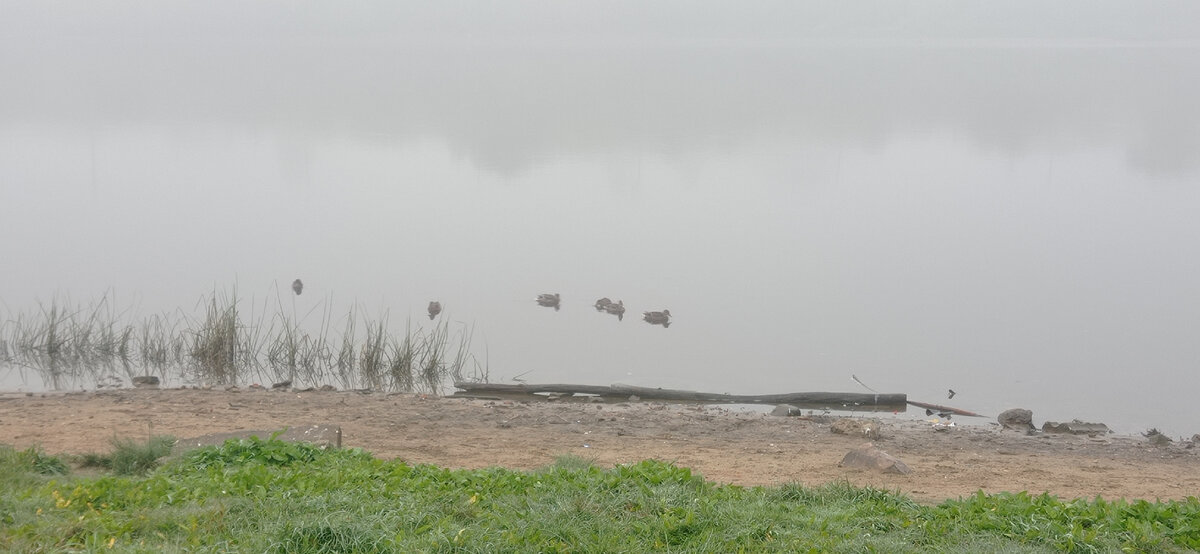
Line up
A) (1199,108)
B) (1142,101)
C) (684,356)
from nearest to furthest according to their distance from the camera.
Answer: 1. (684,356)
2. (1199,108)
3. (1142,101)

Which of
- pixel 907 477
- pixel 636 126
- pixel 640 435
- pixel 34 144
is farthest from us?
pixel 636 126

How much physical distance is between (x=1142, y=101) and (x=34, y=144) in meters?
47.0

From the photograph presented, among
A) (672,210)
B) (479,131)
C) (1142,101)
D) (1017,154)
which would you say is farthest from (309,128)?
(1142,101)

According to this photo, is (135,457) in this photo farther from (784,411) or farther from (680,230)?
(680,230)

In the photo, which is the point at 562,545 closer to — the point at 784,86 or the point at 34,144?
the point at 34,144

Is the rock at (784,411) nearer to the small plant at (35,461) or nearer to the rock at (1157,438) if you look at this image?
the rock at (1157,438)

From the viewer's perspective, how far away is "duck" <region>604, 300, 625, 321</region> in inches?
603

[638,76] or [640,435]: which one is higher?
[638,76]

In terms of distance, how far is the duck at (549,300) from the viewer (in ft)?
52.4

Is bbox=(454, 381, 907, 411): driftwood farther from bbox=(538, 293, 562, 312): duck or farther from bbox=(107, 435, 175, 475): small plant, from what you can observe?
bbox=(107, 435, 175, 475): small plant

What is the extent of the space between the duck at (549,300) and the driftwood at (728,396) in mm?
A: 4291

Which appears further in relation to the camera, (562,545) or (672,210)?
(672,210)

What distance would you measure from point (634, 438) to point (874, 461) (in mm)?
2191

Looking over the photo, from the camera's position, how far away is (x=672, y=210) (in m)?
23.4
